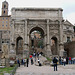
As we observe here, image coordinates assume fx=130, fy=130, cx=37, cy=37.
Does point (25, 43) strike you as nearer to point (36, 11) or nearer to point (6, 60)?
point (36, 11)

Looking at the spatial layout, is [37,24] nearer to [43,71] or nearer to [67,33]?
[43,71]

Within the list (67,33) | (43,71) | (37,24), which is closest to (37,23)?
(37,24)

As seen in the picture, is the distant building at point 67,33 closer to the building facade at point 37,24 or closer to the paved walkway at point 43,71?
the building facade at point 37,24

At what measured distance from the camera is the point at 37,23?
26891 millimetres

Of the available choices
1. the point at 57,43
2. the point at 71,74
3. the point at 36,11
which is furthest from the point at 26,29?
the point at 71,74

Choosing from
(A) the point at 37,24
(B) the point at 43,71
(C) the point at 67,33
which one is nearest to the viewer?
(B) the point at 43,71

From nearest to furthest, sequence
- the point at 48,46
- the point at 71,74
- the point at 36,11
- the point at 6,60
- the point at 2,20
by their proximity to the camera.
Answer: the point at 71,74, the point at 6,60, the point at 48,46, the point at 36,11, the point at 2,20

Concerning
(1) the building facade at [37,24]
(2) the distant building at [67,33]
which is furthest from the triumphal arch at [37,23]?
(2) the distant building at [67,33]

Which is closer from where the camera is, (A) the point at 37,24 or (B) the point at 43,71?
(B) the point at 43,71

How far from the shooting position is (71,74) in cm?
1031

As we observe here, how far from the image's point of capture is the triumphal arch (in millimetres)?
26422

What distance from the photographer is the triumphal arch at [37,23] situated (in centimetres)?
2642

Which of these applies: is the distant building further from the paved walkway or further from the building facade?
the paved walkway

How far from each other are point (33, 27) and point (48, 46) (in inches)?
197
